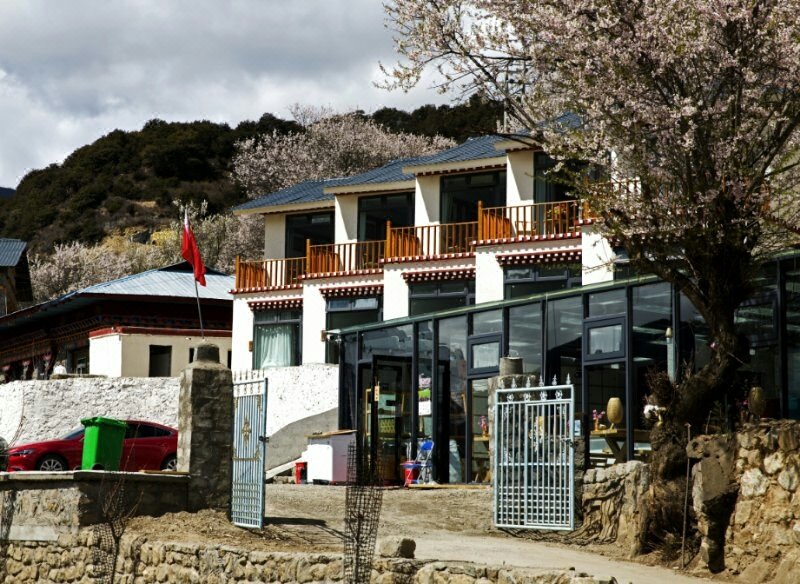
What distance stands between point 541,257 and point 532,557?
775 inches

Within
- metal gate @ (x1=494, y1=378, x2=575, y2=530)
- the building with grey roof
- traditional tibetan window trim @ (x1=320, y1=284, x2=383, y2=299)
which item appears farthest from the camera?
the building with grey roof

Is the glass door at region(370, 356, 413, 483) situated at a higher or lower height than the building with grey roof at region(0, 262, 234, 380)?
lower

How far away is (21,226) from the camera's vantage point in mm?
91062

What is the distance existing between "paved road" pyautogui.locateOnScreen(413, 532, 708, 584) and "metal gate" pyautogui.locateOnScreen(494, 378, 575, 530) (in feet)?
1.37

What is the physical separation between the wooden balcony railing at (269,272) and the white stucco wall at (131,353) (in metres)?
2.74

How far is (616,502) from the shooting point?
49.8 ft

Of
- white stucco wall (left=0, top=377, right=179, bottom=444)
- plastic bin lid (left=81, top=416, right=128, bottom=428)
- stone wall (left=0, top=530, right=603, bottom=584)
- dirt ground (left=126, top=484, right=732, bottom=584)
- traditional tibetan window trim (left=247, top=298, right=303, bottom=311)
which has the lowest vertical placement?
stone wall (left=0, top=530, right=603, bottom=584)

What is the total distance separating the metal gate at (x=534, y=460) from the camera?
1555 cm

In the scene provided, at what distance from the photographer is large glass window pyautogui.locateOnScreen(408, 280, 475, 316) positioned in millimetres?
35125

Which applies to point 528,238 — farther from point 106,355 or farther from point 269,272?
point 106,355

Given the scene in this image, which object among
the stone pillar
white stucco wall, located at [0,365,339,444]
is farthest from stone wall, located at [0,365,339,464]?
the stone pillar

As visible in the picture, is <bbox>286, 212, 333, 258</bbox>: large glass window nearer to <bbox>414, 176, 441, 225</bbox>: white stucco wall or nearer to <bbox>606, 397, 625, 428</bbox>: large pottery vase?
<bbox>414, 176, 441, 225</bbox>: white stucco wall

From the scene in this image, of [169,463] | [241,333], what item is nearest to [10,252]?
[241,333]

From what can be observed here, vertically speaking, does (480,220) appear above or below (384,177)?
below
